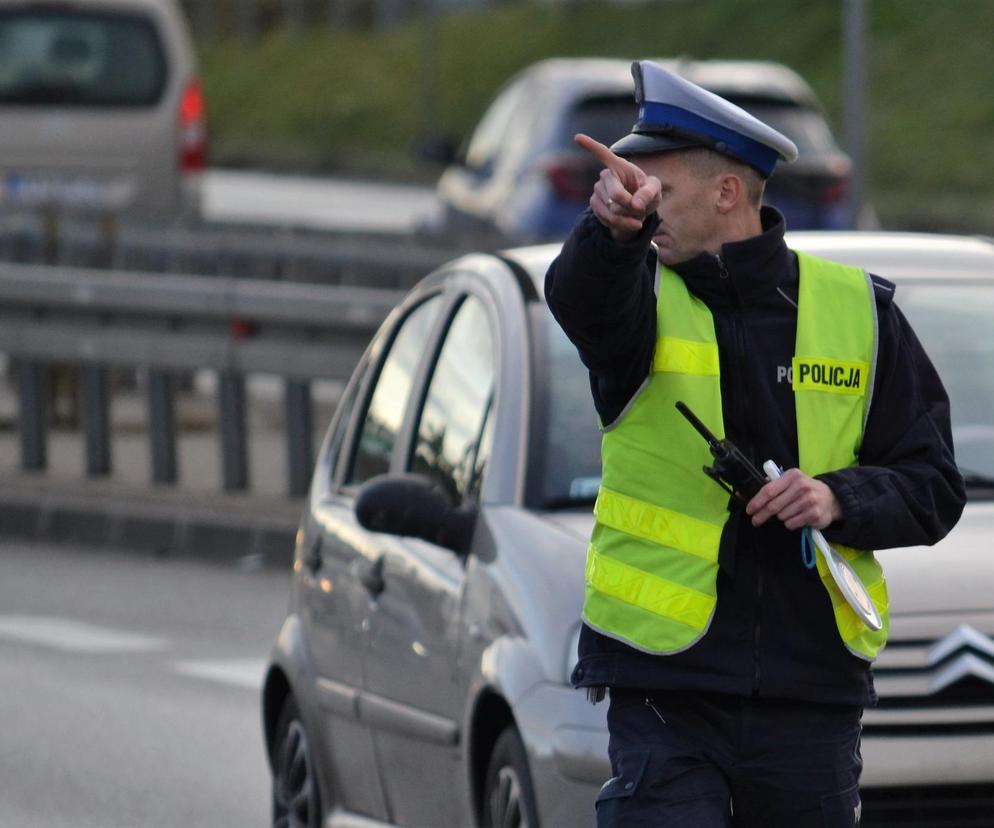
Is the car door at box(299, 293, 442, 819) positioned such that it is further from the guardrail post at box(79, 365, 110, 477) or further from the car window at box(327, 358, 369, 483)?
the guardrail post at box(79, 365, 110, 477)

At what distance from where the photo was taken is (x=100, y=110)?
64.6ft

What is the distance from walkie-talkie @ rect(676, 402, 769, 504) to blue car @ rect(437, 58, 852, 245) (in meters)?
11.8

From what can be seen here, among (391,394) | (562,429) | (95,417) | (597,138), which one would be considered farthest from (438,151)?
(562,429)

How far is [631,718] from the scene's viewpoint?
4.46 metres

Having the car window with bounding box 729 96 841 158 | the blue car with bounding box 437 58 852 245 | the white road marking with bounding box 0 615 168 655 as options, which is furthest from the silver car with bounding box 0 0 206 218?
the white road marking with bounding box 0 615 168 655

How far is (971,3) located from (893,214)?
10.7 meters

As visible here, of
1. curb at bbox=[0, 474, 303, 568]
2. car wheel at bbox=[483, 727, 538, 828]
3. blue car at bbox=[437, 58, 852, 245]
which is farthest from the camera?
blue car at bbox=[437, 58, 852, 245]

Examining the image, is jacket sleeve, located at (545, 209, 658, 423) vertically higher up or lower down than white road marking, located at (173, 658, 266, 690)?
higher up

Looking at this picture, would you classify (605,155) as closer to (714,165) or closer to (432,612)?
(714,165)

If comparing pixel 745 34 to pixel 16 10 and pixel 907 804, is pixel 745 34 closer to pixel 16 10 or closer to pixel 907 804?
pixel 16 10

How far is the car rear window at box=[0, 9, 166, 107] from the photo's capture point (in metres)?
19.7

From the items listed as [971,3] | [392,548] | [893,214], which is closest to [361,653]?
[392,548]

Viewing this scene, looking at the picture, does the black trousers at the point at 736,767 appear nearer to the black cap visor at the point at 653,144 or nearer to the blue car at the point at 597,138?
the black cap visor at the point at 653,144

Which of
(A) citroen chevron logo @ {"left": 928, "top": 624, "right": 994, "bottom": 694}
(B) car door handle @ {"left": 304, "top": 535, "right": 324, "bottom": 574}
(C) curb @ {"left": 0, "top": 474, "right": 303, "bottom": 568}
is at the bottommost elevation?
(C) curb @ {"left": 0, "top": 474, "right": 303, "bottom": 568}
